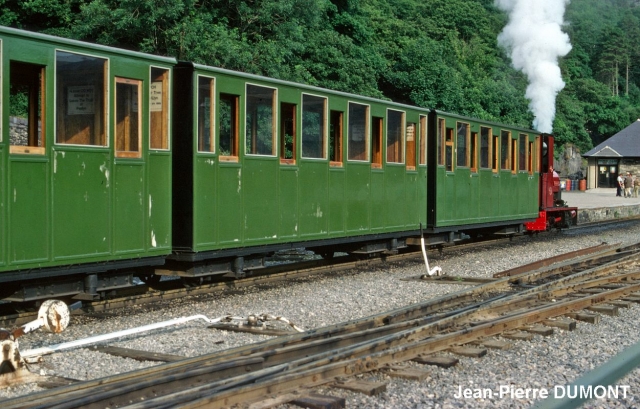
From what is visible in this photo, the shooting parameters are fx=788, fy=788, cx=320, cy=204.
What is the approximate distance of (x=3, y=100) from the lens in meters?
7.32

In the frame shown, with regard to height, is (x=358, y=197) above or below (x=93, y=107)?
below

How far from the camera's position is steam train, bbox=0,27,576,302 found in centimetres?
770

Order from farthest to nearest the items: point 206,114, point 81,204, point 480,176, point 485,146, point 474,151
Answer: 1. point 485,146
2. point 480,176
3. point 474,151
4. point 206,114
5. point 81,204

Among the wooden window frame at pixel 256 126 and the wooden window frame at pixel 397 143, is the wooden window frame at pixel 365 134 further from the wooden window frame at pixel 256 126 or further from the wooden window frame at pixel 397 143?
the wooden window frame at pixel 256 126

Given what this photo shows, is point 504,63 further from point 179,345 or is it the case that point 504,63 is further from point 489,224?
point 179,345

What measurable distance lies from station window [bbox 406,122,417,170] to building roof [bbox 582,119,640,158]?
167 ft

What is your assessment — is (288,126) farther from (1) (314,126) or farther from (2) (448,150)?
(2) (448,150)

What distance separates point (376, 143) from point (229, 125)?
149 inches

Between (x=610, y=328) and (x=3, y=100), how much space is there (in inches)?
253

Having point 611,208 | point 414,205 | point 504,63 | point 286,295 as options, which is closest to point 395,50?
point 611,208

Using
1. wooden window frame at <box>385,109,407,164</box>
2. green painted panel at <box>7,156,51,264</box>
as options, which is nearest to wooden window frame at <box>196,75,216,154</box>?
green painted panel at <box>7,156,51,264</box>

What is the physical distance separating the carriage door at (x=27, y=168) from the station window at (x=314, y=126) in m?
4.36

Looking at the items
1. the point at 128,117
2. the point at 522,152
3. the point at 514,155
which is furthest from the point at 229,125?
the point at 522,152

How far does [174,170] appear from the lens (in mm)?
9594
